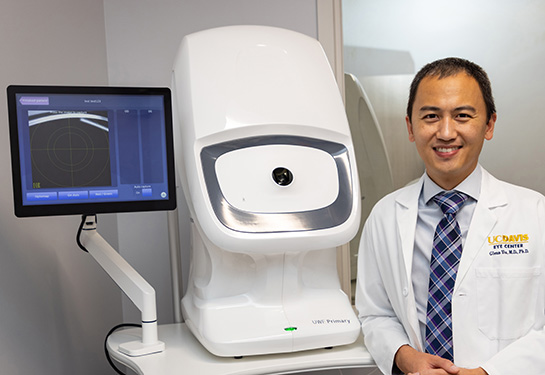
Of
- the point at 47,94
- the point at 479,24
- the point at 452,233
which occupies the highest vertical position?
the point at 479,24

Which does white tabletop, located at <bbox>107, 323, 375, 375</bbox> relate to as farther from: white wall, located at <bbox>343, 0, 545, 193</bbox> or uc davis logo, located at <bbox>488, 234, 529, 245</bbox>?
white wall, located at <bbox>343, 0, 545, 193</bbox>

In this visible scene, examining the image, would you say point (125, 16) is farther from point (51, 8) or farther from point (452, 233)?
point (452, 233)

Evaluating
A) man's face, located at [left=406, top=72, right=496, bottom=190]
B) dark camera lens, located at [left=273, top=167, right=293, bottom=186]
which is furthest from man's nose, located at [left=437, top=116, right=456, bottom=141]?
dark camera lens, located at [left=273, top=167, right=293, bottom=186]

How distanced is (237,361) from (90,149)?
1.93 feet

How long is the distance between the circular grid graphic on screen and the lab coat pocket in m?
0.86

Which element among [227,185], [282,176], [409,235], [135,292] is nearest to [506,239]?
[409,235]

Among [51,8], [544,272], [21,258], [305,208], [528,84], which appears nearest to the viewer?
[544,272]

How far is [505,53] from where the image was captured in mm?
2174

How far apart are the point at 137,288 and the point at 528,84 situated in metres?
1.64

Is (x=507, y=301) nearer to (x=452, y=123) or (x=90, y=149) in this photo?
(x=452, y=123)

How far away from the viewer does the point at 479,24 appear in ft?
7.16

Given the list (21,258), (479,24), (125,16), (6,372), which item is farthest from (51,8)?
(479,24)

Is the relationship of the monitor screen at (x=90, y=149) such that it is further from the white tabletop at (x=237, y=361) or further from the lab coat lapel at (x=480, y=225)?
the lab coat lapel at (x=480, y=225)

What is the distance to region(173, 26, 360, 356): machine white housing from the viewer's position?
4.30 feet
